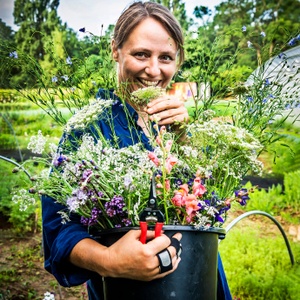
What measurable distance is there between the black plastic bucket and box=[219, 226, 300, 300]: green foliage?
7.62ft

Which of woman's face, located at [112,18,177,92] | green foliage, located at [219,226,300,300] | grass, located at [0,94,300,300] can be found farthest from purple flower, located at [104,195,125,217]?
green foliage, located at [219,226,300,300]

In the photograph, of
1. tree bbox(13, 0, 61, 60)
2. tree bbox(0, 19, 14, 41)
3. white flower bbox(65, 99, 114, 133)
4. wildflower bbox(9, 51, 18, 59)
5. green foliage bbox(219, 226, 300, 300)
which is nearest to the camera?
white flower bbox(65, 99, 114, 133)

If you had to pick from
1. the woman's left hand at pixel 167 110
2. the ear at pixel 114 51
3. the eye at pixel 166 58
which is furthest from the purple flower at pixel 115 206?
the ear at pixel 114 51

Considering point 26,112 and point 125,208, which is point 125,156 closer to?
point 125,208

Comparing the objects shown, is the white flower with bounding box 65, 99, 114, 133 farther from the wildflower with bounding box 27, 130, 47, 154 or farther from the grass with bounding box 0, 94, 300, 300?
the grass with bounding box 0, 94, 300, 300

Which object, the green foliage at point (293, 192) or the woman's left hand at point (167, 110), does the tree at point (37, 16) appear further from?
the woman's left hand at point (167, 110)

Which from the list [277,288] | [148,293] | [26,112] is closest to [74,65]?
[148,293]

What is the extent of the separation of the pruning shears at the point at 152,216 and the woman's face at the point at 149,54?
0.51 meters

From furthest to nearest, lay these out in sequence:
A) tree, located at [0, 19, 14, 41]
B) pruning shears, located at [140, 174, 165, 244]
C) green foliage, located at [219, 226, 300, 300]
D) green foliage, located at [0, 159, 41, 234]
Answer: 1. tree, located at [0, 19, 14, 41]
2. green foliage, located at [0, 159, 41, 234]
3. green foliage, located at [219, 226, 300, 300]
4. pruning shears, located at [140, 174, 165, 244]

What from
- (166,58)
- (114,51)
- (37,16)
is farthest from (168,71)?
(37,16)

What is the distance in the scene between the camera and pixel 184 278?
2.74 ft

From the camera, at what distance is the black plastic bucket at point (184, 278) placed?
0.82 metres

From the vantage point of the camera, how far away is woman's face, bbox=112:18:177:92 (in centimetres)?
120

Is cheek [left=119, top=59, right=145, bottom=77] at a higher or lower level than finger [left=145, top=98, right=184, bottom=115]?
higher
